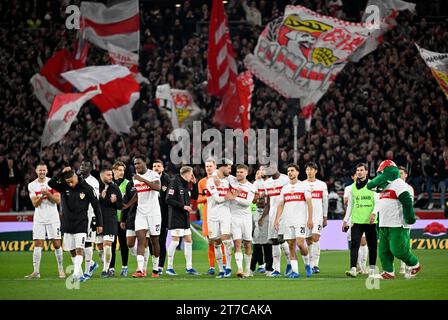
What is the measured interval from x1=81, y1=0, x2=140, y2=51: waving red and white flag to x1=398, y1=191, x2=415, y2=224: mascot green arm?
1870 cm

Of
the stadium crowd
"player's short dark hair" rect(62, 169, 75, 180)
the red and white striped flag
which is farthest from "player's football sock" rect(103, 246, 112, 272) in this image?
the red and white striped flag

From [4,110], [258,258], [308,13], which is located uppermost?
[308,13]

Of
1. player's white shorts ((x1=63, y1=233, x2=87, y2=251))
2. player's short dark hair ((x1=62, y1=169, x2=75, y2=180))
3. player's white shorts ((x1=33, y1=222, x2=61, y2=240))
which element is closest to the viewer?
player's white shorts ((x1=63, y1=233, x2=87, y2=251))

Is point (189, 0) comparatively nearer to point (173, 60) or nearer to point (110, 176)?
point (173, 60)

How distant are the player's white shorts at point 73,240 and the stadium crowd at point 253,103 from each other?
Answer: 13184 millimetres

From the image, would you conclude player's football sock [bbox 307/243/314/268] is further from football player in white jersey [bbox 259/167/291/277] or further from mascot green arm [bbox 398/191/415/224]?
mascot green arm [bbox 398/191/415/224]

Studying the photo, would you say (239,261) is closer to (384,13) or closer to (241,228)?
(241,228)

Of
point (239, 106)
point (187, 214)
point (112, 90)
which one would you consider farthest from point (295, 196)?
point (112, 90)

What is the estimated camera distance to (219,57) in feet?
116

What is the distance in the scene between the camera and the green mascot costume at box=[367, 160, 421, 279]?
19516 millimetres

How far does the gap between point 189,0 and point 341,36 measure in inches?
681

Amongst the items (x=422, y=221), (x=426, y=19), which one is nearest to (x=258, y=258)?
(x=422, y=221)

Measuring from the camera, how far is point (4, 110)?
138ft

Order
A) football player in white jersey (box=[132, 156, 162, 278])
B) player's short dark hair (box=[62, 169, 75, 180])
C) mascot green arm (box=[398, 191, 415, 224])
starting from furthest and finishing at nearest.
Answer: football player in white jersey (box=[132, 156, 162, 278]), player's short dark hair (box=[62, 169, 75, 180]), mascot green arm (box=[398, 191, 415, 224])
